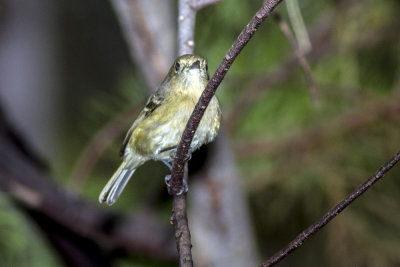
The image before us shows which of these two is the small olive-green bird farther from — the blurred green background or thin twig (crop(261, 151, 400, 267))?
thin twig (crop(261, 151, 400, 267))

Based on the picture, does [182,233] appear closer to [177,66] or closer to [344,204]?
[344,204]

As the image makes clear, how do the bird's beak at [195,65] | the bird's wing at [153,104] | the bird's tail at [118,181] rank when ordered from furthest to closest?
the bird's tail at [118,181] → the bird's wing at [153,104] → the bird's beak at [195,65]

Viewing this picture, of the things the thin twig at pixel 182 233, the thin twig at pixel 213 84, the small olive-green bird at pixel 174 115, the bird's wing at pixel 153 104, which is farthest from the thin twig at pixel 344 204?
the bird's wing at pixel 153 104

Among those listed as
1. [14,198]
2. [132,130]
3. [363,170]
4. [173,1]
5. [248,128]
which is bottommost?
[363,170]

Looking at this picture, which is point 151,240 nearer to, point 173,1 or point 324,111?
point 324,111

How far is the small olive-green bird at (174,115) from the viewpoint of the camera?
2051mm

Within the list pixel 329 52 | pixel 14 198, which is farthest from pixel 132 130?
pixel 329 52

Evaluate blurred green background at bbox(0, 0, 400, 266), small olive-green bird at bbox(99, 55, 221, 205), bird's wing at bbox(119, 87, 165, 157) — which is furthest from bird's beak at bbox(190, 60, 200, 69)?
blurred green background at bbox(0, 0, 400, 266)

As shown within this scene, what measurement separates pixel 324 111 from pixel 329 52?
30 cm

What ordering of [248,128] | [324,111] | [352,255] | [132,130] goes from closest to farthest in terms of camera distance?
[132,130], [352,255], [324,111], [248,128]

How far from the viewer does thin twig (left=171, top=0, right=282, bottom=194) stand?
109cm

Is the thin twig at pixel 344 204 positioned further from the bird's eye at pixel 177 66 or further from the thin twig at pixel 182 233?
the bird's eye at pixel 177 66

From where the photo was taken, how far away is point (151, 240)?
A: 9.23 feet

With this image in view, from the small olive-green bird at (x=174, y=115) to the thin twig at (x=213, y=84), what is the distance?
455 mm
